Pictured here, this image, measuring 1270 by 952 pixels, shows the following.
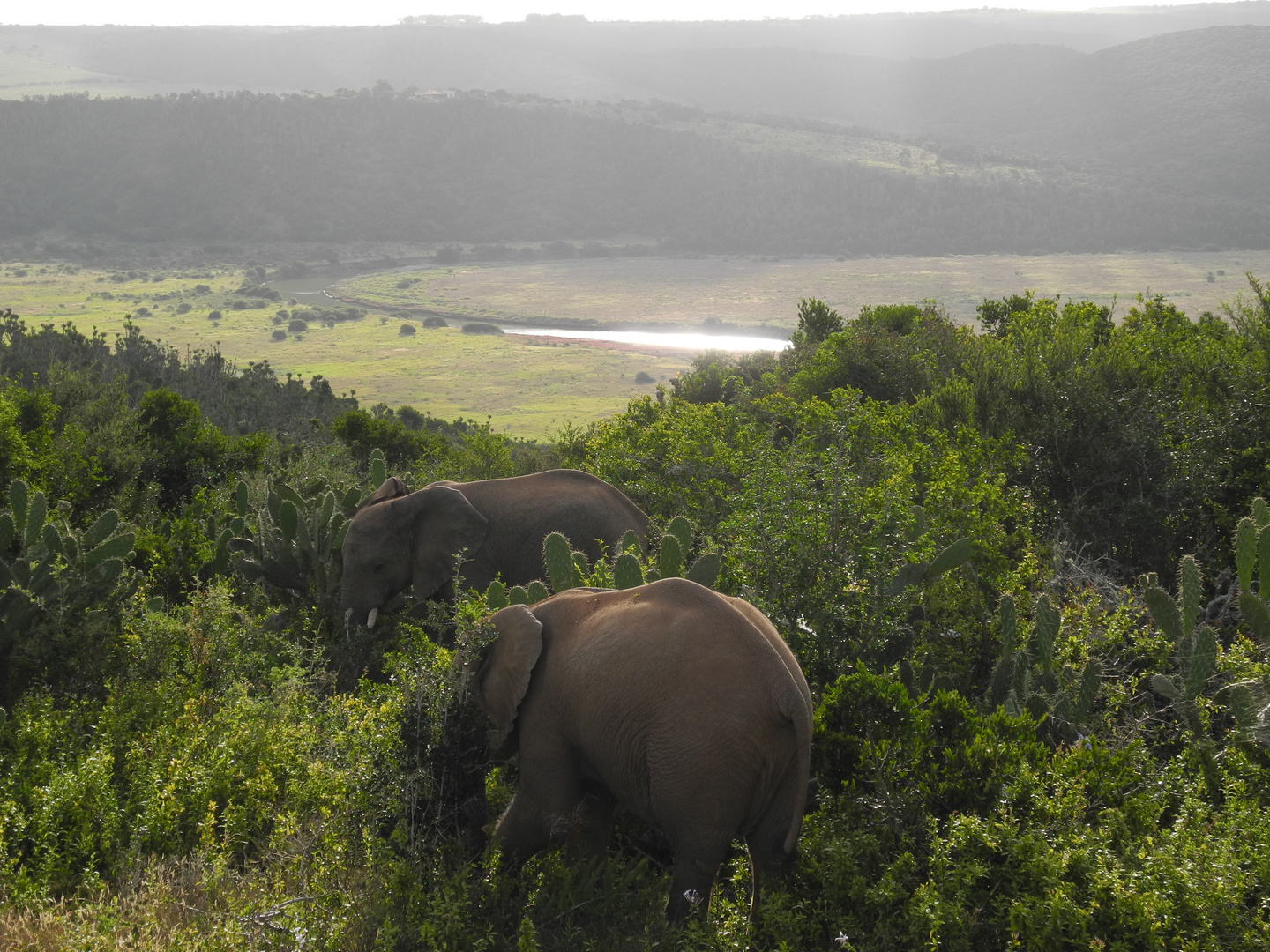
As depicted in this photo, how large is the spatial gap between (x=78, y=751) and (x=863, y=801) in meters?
4.72

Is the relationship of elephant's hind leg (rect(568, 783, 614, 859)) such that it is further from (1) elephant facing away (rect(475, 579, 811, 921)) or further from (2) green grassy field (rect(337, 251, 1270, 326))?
(2) green grassy field (rect(337, 251, 1270, 326))

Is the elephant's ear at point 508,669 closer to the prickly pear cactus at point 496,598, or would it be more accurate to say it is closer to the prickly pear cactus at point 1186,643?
the prickly pear cactus at point 496,598

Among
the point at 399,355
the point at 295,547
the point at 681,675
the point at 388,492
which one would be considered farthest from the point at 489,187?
the point at 681,675

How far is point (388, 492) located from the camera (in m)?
8.90

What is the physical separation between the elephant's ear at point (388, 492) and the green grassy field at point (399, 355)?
23.5 m

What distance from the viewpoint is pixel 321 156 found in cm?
11850

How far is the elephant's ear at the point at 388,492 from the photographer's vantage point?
8.84 meters

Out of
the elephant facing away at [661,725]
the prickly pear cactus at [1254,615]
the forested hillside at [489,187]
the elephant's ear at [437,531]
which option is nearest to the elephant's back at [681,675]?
the elephant facing away at [661,725]

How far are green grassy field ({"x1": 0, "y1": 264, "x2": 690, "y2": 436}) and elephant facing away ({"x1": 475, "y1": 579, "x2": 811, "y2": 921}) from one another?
91.4ft

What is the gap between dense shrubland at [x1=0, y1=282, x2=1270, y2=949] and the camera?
418cm

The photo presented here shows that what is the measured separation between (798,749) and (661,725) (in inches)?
24.8

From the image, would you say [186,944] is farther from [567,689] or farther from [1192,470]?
[1192,470]

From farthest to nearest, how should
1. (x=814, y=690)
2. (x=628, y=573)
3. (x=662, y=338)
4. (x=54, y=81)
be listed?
1. (x=54, y=81)
2. (x=662, y=338)
3. (x=628, y=573)
4. (x=814, y=690)

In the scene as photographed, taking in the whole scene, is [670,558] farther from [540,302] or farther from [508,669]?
[540,302]
